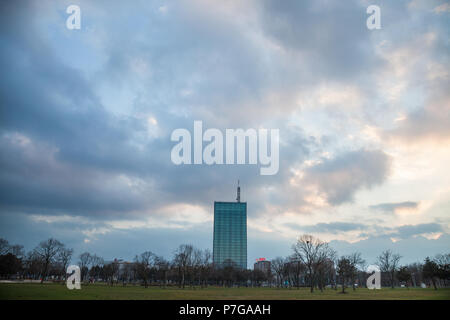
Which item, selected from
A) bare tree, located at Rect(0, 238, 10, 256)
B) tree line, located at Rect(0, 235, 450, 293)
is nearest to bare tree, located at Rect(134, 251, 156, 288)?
tree line, located at Rect(0, 235, 450, 293)

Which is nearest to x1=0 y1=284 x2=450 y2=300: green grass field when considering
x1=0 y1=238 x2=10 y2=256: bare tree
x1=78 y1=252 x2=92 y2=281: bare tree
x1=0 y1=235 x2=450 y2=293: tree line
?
x1=0 y1=235 x2=450 y2=293: tree line

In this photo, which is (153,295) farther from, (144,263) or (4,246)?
(4,246)

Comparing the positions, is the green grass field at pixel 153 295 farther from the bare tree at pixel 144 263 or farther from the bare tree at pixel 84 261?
the bare tree at pixel 84 261

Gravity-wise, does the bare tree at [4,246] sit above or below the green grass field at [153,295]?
above

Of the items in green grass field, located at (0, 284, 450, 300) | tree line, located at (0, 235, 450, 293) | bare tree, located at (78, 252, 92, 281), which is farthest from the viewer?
bare tree, located at (78, 252, 92, 281)

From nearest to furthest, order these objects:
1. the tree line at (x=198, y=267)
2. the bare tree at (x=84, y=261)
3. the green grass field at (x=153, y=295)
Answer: the green grass field at (x=153, y=295), the tree line at (x=198, y=267), the bare tree at (x=84, y=261)

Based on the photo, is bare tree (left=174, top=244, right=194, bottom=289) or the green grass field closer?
the green grass field

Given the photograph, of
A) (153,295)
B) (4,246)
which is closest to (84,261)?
(4,246)

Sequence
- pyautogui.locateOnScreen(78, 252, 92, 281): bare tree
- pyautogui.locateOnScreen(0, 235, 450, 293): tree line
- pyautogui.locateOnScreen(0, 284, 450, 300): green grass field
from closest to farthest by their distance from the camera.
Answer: pyautogui.locateOnScreen(0, 284, 450, 300): green grass field < pyautogui.locateOnScreen(0, 235, 450, 293): tree line < pyautogui.locateOnScreen(78, 252, 92, 281): bare tree

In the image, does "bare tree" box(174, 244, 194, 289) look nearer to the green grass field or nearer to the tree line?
the tree line

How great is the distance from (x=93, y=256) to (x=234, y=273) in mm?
66228

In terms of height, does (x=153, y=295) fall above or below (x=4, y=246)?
below

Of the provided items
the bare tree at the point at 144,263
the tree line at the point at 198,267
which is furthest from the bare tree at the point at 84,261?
the bare tree at the point at 144,263

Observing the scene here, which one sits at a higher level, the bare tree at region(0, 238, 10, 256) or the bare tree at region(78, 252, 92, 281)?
the bare tree at region(0, 238, 10, 256)
